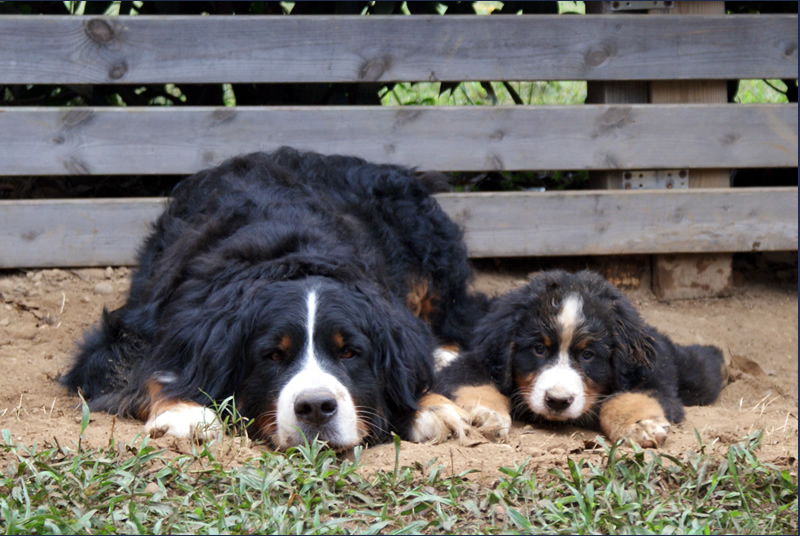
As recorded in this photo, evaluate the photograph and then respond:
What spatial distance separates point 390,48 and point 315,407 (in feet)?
9.80

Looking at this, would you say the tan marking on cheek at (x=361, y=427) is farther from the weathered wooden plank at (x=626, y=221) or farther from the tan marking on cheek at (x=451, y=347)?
the weathered wooden plank at (x=626, y=221)

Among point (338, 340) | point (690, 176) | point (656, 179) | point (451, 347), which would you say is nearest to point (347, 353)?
point (338, 340)

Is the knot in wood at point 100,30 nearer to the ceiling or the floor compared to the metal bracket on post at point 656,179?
nearer to the ceiling

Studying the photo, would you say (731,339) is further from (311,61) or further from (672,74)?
(311,61)

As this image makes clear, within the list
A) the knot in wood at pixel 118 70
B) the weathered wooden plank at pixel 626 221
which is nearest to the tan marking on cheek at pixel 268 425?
the weathered wooden plank at pixel 626 221

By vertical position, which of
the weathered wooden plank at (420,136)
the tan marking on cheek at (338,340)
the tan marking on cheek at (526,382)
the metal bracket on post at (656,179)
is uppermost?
the weathered wooden plank at (420,136)

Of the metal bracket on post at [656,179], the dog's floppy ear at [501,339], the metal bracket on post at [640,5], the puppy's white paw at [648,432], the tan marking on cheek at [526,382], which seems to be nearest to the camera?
the puppy's white paw at [648,432]

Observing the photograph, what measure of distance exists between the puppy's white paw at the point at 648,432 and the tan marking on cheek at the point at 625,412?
0.05 meters

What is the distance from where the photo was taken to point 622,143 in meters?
5.77

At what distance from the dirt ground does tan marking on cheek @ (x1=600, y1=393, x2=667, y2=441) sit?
0.11 m

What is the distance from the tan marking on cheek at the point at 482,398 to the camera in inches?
160

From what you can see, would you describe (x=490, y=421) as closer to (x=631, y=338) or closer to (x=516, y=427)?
(x=516, y=427)

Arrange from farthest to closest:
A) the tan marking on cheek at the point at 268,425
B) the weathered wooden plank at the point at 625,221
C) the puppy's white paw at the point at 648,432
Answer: the weathered wooden plank at the point at 625,221, the puppy's white paw at the point at 648,432, the tan marking on cheek at the point at 268,425

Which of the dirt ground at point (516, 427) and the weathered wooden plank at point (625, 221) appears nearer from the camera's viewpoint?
the dirt ground at point (516, 427)
